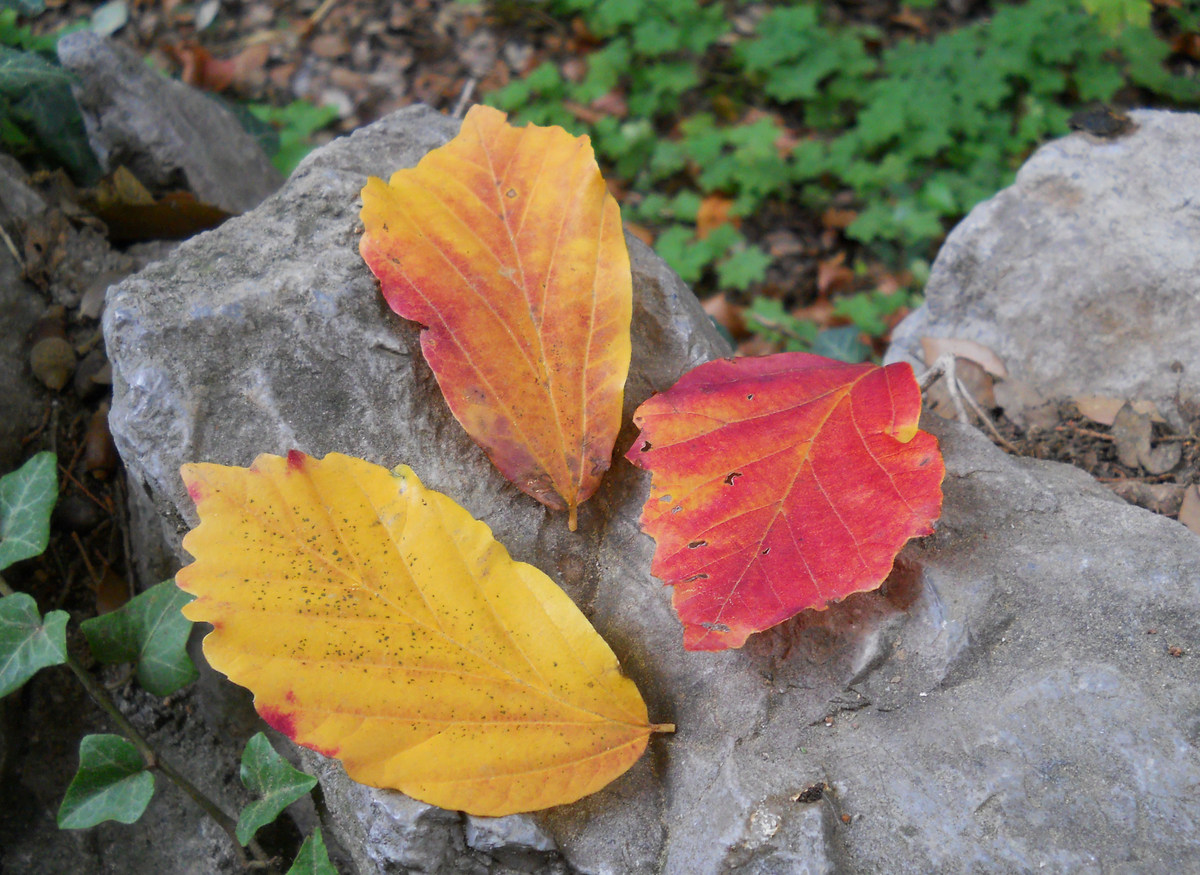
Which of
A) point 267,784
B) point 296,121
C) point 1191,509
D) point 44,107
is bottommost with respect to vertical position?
point 1191,509

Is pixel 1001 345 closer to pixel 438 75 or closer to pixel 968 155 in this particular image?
pixel 968 155

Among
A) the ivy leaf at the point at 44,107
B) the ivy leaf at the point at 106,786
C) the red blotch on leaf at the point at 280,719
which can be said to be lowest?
the ivy leaf at the point at 106,786

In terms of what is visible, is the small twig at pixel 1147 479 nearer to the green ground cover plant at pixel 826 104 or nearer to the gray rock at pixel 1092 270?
the gray rock at pixel 1092 270

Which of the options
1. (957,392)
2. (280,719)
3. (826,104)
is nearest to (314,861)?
(280,719)

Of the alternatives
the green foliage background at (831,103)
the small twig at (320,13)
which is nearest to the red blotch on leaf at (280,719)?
the green foliage background at (831,103)

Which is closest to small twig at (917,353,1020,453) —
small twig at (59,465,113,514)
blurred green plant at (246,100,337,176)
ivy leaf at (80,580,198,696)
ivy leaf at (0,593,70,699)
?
ivy leaf at (80,580,198,696)

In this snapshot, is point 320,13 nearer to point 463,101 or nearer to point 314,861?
point 463,101
